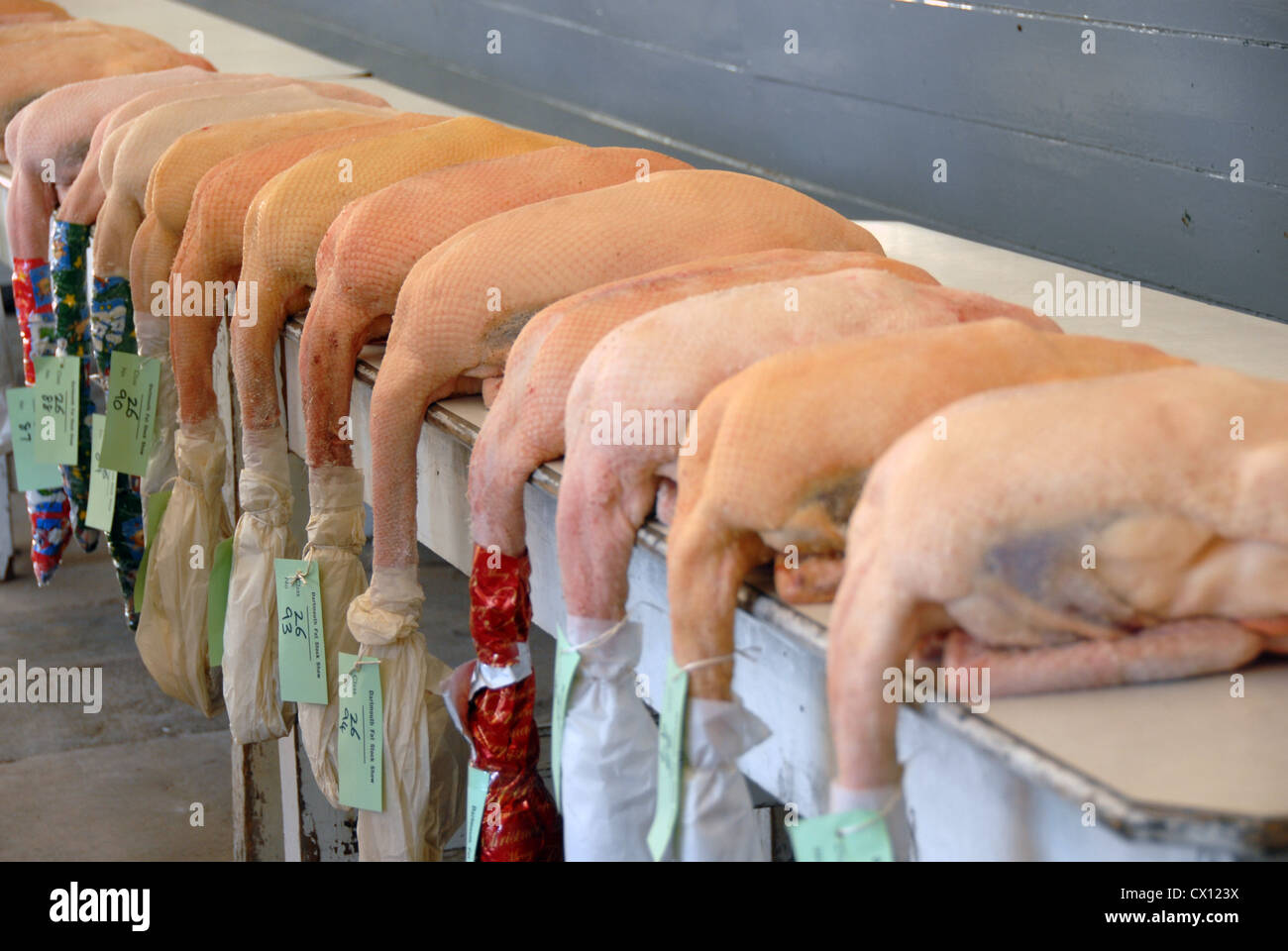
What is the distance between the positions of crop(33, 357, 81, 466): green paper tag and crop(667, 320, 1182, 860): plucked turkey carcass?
1382 millimetres

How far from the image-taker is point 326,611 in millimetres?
1631

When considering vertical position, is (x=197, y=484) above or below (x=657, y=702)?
below

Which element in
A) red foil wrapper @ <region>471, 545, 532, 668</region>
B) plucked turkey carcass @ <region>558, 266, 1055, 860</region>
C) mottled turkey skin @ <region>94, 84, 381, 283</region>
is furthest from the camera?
mottled turkey skin @ <region>94, 84, 381, 283</region>

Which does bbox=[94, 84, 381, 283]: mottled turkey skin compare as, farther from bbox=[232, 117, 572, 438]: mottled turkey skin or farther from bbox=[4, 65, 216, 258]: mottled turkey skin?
bbox=[232, 117, 572, 438]: mottled turkey skin

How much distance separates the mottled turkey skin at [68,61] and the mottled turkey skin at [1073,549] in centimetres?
207

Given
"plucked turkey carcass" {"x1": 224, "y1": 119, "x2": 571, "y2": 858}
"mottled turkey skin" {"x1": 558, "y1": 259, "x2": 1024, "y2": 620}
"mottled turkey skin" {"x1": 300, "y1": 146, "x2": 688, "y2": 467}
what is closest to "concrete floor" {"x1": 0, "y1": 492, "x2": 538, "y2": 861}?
"plucked turkey carcass" {"x1": 224, "y1": 119, "x2": 571, "y2": 858}

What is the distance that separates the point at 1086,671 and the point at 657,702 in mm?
405

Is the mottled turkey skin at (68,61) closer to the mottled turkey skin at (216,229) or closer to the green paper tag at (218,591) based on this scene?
the mottled turkey skin at (216,229)

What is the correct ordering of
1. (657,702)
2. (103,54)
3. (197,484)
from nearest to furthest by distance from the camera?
(657,702) → (197,484) → (103,54)

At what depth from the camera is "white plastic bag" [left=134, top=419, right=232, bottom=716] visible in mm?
1879

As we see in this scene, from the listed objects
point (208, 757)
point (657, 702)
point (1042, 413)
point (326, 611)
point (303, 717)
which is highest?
point (1042, 413)
